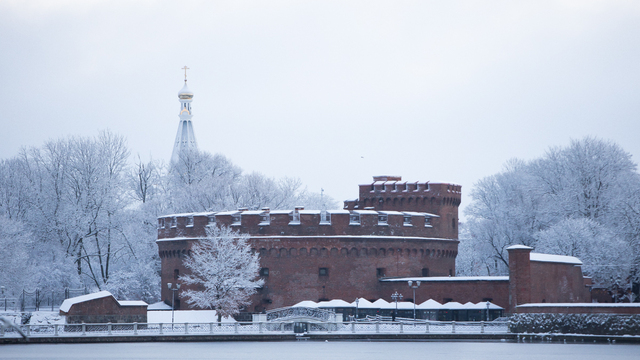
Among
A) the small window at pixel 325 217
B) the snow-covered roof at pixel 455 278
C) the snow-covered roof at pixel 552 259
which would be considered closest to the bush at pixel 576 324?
the snow-covered roof at pixel 455 278

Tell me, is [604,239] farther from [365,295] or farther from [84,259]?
[84,259]

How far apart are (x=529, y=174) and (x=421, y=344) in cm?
3124

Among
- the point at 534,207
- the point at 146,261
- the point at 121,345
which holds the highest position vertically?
the point at 534,207

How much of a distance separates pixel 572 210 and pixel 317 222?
19316 mm

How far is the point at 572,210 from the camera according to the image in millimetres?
59562

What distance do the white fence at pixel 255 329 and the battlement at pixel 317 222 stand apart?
7682 millimetres

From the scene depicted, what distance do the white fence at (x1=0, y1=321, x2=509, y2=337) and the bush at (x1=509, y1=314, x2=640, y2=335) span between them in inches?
48.3

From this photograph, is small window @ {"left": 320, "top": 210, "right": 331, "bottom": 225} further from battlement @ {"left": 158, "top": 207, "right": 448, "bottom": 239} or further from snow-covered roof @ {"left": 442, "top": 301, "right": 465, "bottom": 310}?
snow-covered roof @ {"left": 442, "top": 301, "right": 465, "bottom": 310}

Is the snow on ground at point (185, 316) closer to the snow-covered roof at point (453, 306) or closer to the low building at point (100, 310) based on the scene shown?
the low building at point (100, 310)

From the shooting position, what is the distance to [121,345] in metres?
41.2

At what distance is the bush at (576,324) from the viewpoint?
3931cm

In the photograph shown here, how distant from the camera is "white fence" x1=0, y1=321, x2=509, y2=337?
142 feet

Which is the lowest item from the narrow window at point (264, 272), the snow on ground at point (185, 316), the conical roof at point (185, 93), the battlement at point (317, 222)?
the snow on ground at point (185, 316)

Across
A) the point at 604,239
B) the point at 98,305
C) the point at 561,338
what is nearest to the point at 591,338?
the point at 561,338
